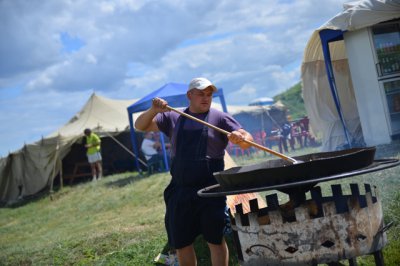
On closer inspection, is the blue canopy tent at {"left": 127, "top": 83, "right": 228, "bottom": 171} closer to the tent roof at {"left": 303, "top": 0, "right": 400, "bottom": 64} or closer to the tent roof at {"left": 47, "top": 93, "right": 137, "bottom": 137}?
the tent roof at {"left": 303, "top": 0, "right": 400, "bottom": 64}

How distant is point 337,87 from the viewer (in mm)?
13047

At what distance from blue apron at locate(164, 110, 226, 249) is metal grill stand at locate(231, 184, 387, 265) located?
638 mm

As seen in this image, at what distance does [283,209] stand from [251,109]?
72.2ft

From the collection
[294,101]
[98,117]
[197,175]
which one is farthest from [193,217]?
[294,101]

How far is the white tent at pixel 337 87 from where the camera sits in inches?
436

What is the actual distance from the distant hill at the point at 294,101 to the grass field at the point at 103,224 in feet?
44.7

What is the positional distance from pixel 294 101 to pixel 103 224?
22.4 meters

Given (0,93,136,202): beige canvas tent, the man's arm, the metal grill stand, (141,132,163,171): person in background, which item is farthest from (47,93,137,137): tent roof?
the metal grill stand

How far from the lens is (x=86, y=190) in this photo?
56.5ft

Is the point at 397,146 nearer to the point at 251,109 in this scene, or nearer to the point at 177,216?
the point at 177,216

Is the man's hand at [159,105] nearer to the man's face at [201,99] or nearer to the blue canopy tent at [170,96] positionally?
the man's face at [201,99]

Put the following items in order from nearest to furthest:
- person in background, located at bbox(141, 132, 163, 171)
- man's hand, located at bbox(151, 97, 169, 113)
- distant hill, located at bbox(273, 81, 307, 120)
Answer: man's hand, located at bbox(151, 97, 169, 113), person in background, located at bbox(141, 132, 163, 171), distant hill, located at bbox(273, 81, 307, 120)

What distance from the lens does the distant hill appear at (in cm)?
2894

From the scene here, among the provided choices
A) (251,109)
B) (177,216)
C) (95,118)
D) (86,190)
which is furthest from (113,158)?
(177,216)
